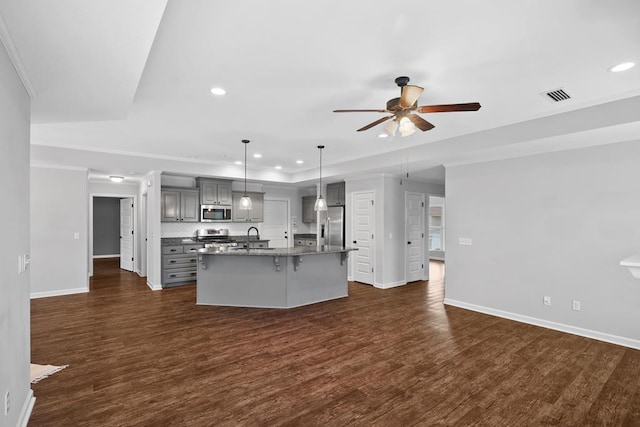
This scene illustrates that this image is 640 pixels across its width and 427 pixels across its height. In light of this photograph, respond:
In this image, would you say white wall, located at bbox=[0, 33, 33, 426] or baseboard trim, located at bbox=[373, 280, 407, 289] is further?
baseboard trim, located at bbox=[373, 280, 407, 289]

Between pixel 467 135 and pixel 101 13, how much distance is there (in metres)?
4.37

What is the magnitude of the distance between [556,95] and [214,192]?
646 centimetres

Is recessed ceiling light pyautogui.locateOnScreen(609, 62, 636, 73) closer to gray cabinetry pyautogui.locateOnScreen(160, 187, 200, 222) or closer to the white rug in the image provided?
the white rug

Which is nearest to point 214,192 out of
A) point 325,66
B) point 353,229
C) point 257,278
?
point 257,278

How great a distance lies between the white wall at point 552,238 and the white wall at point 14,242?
5329 millimetres

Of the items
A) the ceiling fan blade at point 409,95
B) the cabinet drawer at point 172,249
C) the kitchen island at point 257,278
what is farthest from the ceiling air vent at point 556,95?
the cabinet drawer at point 172,249

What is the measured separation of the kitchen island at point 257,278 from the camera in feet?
17.0

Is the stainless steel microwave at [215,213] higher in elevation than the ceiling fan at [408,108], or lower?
lower

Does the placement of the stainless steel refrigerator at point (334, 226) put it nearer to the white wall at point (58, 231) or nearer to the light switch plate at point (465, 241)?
the light switch plate at point (465, 241)

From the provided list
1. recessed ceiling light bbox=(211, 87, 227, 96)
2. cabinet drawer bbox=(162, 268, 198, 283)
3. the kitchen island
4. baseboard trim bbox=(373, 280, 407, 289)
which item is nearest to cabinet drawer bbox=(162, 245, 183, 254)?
cabinet drawer bbox=(162, 268, 198, 283)

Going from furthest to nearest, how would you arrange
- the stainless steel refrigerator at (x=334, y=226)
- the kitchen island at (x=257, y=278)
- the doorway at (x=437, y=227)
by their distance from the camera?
the doorway at (x=437, y=227) → the stainless steel refrigerator at (x=334, y=226) → the kitchen island at (x=257, y=278)

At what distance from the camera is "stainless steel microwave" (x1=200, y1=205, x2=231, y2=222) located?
24.5ft

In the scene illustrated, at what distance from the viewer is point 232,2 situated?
6.27 ft

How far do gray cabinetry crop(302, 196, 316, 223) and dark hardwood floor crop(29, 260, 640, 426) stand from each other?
14.2ft
